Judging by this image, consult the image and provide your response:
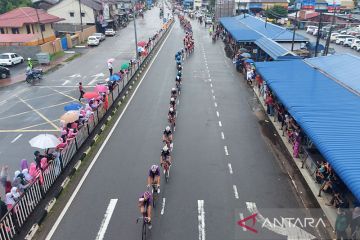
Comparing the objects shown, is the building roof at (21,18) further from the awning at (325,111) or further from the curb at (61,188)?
the awning at (325,111)

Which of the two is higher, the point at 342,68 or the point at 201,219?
the point at 342,68

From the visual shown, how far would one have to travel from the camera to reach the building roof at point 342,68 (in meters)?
18.2

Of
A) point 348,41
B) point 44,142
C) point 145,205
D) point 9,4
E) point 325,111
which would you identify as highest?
point 9,4

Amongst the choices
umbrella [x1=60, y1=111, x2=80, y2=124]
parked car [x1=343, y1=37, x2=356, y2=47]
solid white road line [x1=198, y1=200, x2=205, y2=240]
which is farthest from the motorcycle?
parked car [x1=343, y1=37, x2=356, y2=47]

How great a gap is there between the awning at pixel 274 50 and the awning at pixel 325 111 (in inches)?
169

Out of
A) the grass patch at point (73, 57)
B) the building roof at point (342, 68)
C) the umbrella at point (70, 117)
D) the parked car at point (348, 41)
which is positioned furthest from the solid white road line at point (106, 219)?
the parked car at point (348, 41)

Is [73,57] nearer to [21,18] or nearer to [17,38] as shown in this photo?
[17,38]

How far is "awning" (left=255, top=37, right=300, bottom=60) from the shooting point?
2802 cm

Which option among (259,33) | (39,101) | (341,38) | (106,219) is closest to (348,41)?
(341,38)

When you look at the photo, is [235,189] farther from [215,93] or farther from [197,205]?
[215,93]

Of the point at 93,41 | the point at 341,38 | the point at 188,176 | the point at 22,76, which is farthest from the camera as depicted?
the point at 341,38

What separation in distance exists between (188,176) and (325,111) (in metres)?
6.76

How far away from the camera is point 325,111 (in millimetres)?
15203

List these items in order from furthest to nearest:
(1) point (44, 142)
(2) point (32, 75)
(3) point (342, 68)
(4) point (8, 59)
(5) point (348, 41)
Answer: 1. (5) point (348, 41)
2. (4) point (8, 59)
3. (2) point (32, 75)
4. (3) point (342, 68)
5. (1) point (44, 142)
